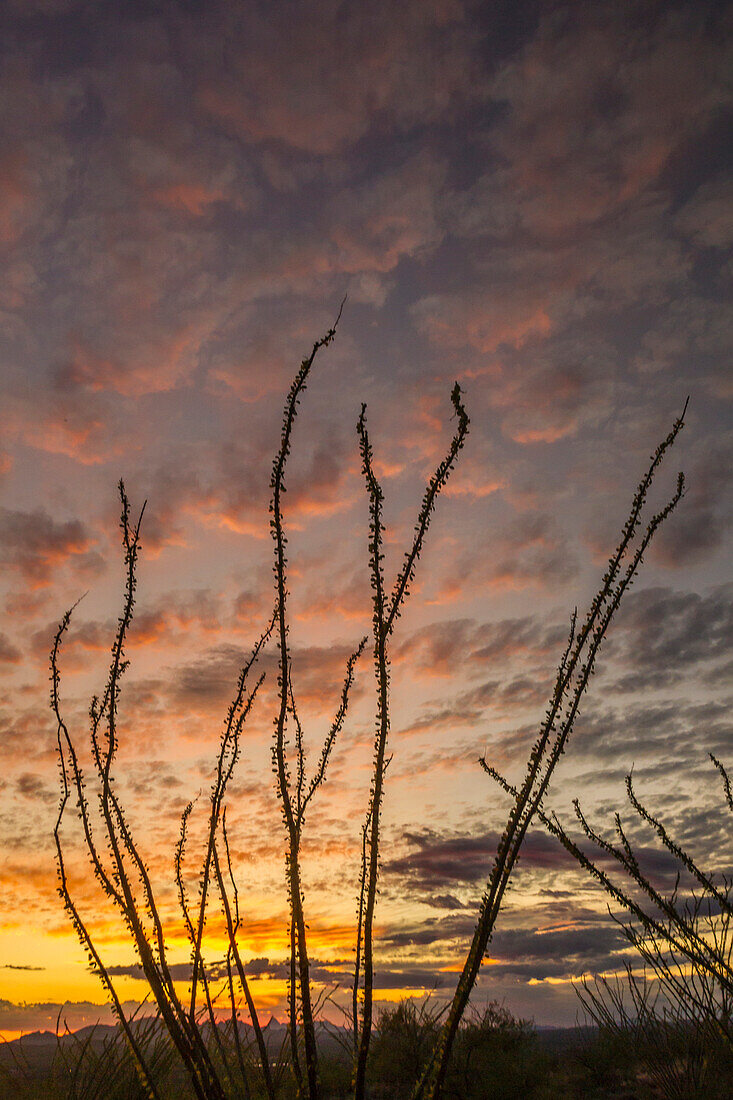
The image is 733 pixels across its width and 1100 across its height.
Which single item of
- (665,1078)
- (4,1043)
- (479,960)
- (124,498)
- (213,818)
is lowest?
(665,1078)

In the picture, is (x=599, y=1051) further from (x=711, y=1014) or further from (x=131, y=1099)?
(x=711, y=1014)

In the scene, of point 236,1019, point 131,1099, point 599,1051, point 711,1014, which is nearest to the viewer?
point 236,1019

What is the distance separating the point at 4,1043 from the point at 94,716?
186 inches

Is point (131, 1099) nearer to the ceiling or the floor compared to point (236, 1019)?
nearer to the floor

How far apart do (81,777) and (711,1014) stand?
4.31 metres

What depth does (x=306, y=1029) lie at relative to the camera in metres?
2.82

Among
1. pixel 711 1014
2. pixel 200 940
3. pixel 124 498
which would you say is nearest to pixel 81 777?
pixel 200 940

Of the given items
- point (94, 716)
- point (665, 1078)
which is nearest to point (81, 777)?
point (94, 716)

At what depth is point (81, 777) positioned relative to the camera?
368 centimetres

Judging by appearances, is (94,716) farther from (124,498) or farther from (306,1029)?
(306,1029)

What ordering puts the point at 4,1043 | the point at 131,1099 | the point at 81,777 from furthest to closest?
the point at 131,1099
the point at 4,1043
the point at 81,777

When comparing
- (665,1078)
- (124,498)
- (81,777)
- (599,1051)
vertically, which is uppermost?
(124,498)

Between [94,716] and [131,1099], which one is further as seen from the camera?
[131,1099]

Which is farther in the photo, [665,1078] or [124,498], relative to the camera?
[665,1078]
